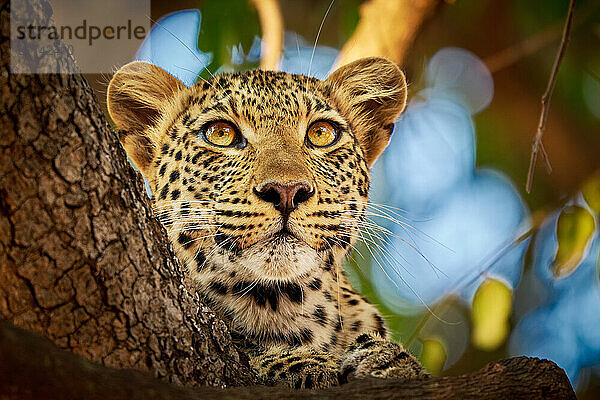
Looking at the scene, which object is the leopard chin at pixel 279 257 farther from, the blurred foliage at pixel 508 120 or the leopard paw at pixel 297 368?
the blurred foliage at pixel 508 120

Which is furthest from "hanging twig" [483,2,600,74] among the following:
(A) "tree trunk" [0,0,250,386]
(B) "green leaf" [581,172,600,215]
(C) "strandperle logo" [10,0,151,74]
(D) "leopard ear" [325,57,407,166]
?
(A) "tree trunk" [0,0,250,386]

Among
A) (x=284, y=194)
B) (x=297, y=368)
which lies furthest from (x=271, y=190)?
(x=297, y=368)

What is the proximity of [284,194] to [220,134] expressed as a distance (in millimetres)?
468

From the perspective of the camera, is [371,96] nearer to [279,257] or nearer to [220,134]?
[220,134]

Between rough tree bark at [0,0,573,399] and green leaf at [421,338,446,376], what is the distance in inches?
40.9

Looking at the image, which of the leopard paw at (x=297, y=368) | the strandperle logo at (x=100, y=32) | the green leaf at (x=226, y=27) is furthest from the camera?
the green leaf at (x=226, y=27)

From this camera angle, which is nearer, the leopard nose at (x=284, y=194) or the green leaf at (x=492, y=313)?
the leopard nose at (x=284, y=194)

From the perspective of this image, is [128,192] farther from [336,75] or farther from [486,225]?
[486,225]

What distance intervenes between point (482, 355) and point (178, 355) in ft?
5.30

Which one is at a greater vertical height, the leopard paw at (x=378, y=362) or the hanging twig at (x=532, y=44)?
the hanging twig at (x=532, y=44)

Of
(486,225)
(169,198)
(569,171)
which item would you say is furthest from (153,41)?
(569,171)

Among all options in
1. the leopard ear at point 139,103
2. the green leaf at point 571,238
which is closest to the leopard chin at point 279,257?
the leopard ear at point 139,103

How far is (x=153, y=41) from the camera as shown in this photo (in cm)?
234

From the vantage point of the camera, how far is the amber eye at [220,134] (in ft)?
7.34
